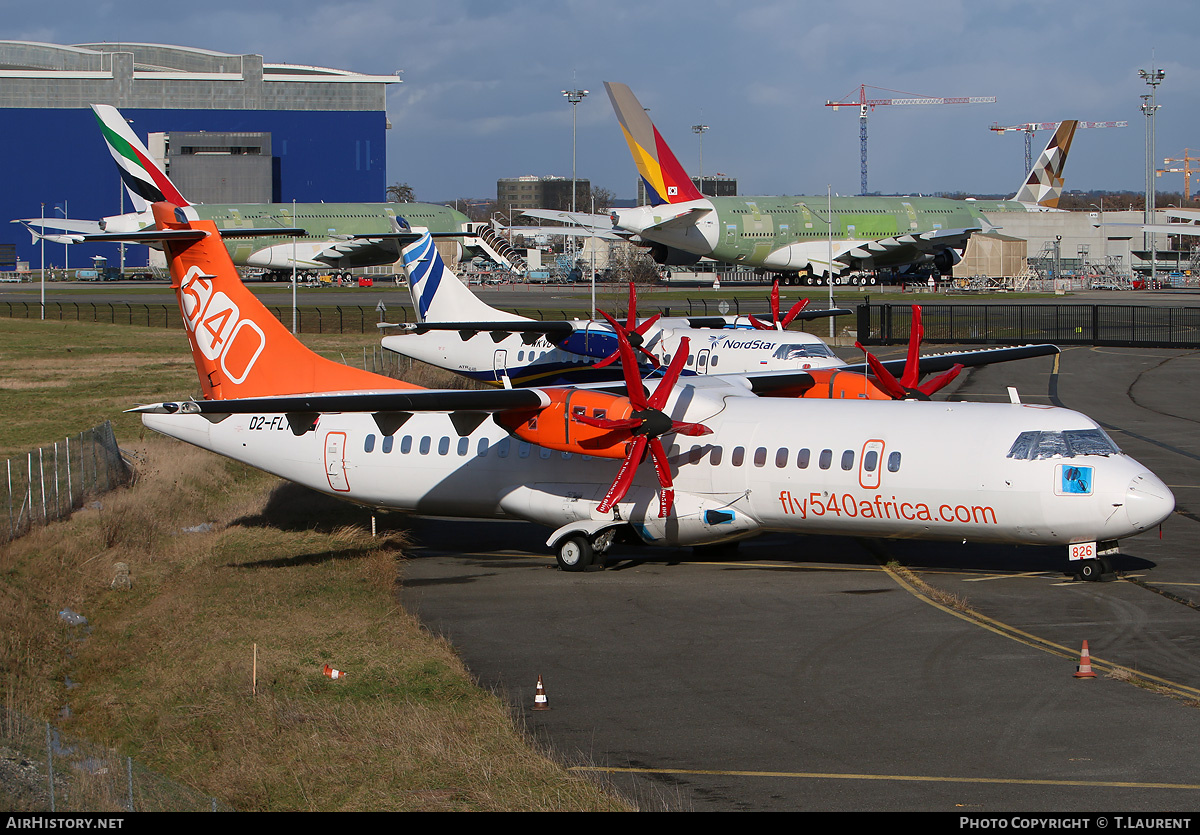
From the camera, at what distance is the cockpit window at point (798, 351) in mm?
36094

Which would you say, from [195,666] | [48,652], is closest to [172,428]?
[48,652]

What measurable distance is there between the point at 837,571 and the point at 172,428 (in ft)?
45.0

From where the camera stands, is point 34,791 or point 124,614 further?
point 124,614

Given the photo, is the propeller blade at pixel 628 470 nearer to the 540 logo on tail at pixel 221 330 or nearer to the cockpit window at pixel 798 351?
the 540 logo on tail at pixel 221 330

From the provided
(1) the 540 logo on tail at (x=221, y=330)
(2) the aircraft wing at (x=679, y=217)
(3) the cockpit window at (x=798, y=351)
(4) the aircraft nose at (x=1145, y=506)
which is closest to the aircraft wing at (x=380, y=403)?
(1) the 540 logo on tail at (x=221, y=330)

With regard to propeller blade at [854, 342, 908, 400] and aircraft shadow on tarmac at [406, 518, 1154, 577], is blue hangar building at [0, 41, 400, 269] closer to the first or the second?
aircraft shadow on tarmac at [406, 518, 1154, 577]

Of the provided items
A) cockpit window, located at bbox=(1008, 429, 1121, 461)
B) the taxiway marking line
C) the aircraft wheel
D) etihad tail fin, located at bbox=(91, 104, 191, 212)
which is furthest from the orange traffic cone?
etihad tail fin, located at bbox=(91, 104, 191, 212)

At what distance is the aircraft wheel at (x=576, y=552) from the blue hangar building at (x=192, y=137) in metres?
136

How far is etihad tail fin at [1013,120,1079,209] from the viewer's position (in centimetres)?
10391

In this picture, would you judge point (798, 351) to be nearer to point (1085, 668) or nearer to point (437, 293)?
point (437, 293)

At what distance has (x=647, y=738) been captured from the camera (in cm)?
1364

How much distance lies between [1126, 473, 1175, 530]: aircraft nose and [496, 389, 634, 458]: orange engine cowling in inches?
325

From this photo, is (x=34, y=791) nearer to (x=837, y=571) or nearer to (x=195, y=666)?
(x=195, y=666)

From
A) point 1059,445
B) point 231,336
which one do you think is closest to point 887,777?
point 1059,445
